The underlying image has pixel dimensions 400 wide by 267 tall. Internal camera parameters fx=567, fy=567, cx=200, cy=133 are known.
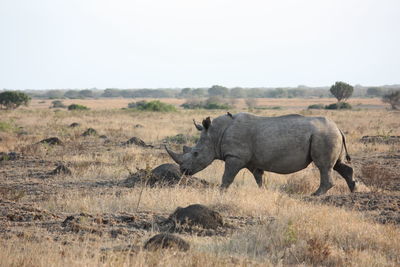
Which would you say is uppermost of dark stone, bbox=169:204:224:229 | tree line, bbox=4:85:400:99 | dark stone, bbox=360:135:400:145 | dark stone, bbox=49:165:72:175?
dark stone, bbox=169:204:224:229

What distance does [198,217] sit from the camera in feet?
25.1

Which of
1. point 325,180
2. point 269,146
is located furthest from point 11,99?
point 325,180

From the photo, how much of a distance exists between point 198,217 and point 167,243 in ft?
5.07

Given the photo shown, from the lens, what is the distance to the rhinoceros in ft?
34.8

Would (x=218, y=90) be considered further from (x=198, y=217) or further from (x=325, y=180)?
(x=198, y=217)

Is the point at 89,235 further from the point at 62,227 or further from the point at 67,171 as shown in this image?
the point at 67,171

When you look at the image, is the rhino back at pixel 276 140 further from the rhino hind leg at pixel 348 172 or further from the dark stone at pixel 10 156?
the dark stone at pixel 10 156

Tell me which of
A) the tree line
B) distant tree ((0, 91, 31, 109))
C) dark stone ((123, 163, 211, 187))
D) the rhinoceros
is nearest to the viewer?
the rhinoceros

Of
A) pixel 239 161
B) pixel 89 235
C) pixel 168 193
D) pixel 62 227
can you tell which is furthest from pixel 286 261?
pixel 239 161

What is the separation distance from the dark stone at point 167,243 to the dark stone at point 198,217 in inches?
48.9

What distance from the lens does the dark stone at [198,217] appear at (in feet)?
25.0

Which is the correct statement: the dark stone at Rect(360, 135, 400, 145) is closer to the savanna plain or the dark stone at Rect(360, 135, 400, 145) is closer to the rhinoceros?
the savanna plain

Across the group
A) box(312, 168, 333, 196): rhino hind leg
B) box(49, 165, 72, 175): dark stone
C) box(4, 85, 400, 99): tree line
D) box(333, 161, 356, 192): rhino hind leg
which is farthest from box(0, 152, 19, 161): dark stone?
box(4, 85, 400, 99): tree line

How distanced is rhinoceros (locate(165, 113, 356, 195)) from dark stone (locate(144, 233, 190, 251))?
4.49 metres
